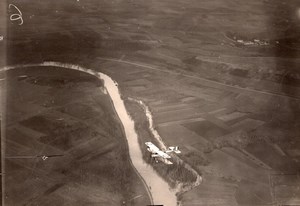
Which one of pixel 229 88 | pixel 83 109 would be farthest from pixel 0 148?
pixel 229 88

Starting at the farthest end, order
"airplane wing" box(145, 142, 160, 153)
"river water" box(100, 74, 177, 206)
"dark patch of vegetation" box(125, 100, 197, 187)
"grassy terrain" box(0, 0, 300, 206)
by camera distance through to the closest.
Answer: "airplane wing" box(145, 142, 160, 153) → "grassy terrain" box(0, 0, 300, 206) → "dark patch of vegetation" box(125, 100, 197, 187) → "river water" box(100, 74, 177, 206)

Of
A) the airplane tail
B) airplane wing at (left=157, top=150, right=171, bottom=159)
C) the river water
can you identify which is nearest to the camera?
the river water

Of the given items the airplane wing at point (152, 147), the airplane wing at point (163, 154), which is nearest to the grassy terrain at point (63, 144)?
the airplane wing at point (152, 147)

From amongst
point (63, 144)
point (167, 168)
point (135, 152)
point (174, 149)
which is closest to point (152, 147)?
point (135, 152)

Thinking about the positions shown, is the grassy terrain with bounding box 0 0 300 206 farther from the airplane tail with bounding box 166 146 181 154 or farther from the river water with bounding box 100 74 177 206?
the river water with bounding box 100 74 177 206

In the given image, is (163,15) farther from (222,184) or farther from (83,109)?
(222,184)

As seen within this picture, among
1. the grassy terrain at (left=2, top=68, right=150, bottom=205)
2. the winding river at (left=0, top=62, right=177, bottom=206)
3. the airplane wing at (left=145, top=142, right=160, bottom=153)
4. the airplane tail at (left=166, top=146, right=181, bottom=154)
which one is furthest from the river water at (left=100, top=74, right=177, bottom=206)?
the airplane tail at (left=166, top=146, right=181, bottom=154)

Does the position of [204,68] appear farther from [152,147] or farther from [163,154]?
[163,154]
